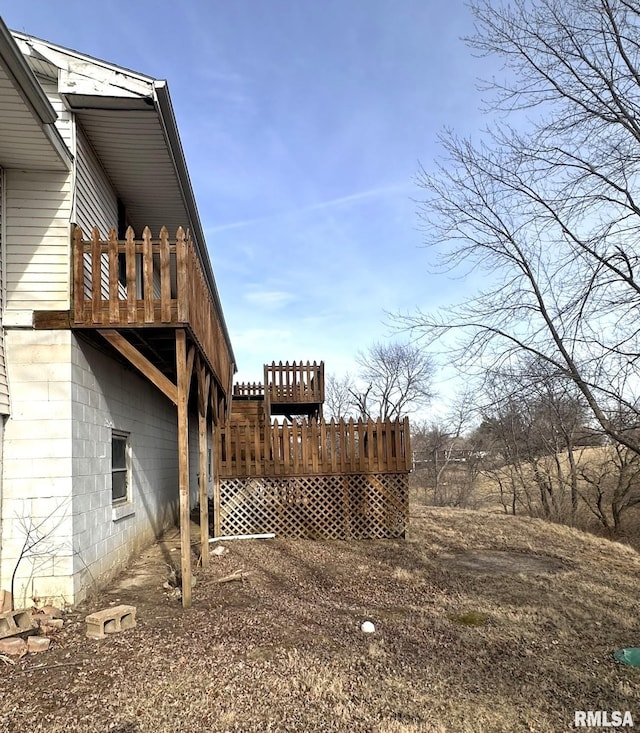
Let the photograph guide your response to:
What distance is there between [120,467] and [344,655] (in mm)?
4726

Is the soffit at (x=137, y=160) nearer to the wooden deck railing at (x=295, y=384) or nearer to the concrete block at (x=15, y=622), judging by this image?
the concrete block at (x=15, y=622)

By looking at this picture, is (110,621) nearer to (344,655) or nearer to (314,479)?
(344,655)

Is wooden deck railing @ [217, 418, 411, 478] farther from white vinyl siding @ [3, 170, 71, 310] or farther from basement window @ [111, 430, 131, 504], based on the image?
white vinyl siding @ [3, 170, 71, 310]

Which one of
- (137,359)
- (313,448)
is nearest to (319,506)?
(313,448)

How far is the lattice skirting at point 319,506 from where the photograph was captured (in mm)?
9922

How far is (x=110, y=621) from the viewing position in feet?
15.8

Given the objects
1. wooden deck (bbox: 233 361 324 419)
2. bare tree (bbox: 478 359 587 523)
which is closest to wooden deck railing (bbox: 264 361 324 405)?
wooden deck (bbox: 233 361 324 419)

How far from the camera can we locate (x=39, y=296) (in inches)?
223

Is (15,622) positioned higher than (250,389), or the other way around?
(250,389)

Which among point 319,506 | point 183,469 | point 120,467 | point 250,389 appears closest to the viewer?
point 183,469

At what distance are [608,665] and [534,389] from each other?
3.46m

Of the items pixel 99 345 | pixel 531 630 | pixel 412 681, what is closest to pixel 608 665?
pixel 531 630

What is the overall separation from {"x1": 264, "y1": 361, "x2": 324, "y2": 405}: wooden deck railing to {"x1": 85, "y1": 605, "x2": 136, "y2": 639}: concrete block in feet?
46.1

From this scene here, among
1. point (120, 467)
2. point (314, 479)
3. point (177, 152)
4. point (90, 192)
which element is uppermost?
point (177, 152)
